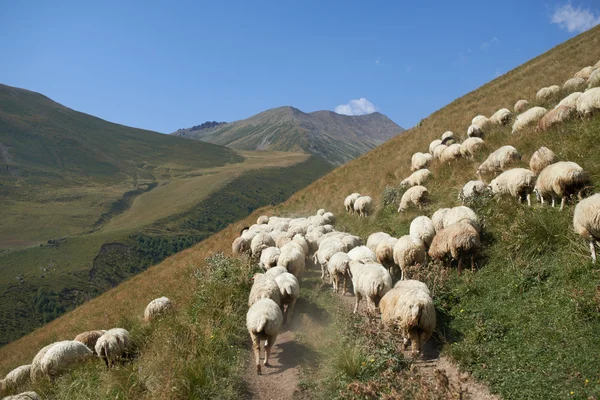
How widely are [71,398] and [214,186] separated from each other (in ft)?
621

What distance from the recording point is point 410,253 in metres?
10.8

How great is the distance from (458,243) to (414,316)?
10.6 ft

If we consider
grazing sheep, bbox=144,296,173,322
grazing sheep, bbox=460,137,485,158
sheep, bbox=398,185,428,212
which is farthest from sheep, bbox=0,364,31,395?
grazing sheep, bbox=460,137,485,158

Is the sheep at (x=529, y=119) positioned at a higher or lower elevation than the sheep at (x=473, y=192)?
higher

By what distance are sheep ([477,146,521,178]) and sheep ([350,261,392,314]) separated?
24.2 feet

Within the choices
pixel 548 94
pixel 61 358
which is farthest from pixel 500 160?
pixel 61 358

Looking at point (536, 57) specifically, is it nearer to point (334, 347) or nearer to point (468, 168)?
point (468, 168)

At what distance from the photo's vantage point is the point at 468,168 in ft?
53.7

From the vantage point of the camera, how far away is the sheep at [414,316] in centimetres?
764

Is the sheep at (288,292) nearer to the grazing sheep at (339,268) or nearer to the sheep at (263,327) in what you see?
the sheep at (263,327)

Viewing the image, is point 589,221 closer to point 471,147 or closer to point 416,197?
point 416,197

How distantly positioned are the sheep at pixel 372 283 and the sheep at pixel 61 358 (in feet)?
26.8

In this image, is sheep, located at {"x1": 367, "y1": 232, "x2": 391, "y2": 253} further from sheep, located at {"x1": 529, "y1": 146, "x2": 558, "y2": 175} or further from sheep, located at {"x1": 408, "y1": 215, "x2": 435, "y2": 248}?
sheep, located at {"x1": 529, "y1": 146, "x2": 558, "y2": 175}

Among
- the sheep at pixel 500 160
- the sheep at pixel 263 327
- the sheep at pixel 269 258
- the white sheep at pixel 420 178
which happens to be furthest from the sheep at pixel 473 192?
the sheep at pixel 263 327
